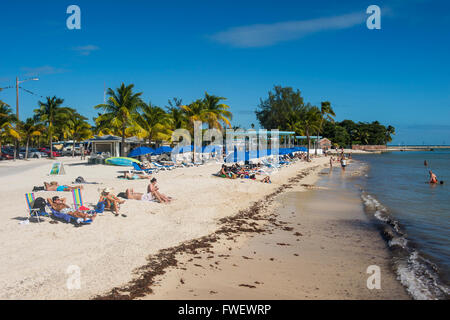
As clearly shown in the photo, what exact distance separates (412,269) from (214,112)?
2766 centimetres

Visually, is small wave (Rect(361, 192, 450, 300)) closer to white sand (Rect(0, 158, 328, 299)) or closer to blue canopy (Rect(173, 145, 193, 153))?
white sand (Rect(0, 158, 328, 299))

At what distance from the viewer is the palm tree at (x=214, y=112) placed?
32.7m

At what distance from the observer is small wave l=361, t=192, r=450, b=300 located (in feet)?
18.7

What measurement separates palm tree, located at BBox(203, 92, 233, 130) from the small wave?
24.2 metres

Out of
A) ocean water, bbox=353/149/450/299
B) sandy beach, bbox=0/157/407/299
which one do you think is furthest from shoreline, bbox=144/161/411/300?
ocean water, bbox=353/149/450/299

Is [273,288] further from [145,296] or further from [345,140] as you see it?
[345,140]

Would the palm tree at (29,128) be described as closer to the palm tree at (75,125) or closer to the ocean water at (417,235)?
the palm tree at (75,125)

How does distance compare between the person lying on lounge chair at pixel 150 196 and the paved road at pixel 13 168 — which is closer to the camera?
the person lying on lounge chair at pixel 150 196

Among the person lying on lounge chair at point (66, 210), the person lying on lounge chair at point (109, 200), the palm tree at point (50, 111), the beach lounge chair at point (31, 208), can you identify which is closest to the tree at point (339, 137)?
the palm tree at point (50, 111)

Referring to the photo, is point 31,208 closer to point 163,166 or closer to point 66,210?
point 66,210

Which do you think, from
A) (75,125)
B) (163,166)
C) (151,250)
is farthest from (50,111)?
Answer: (151,250)

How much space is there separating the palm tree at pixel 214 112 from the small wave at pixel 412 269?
24.2 meters

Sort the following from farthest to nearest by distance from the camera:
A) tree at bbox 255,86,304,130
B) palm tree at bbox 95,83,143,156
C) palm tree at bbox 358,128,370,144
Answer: palm tree at bbox 358,128,370,144
tree at bbox 255,86,304,130
palm tree at bbox 95,83,143,156
